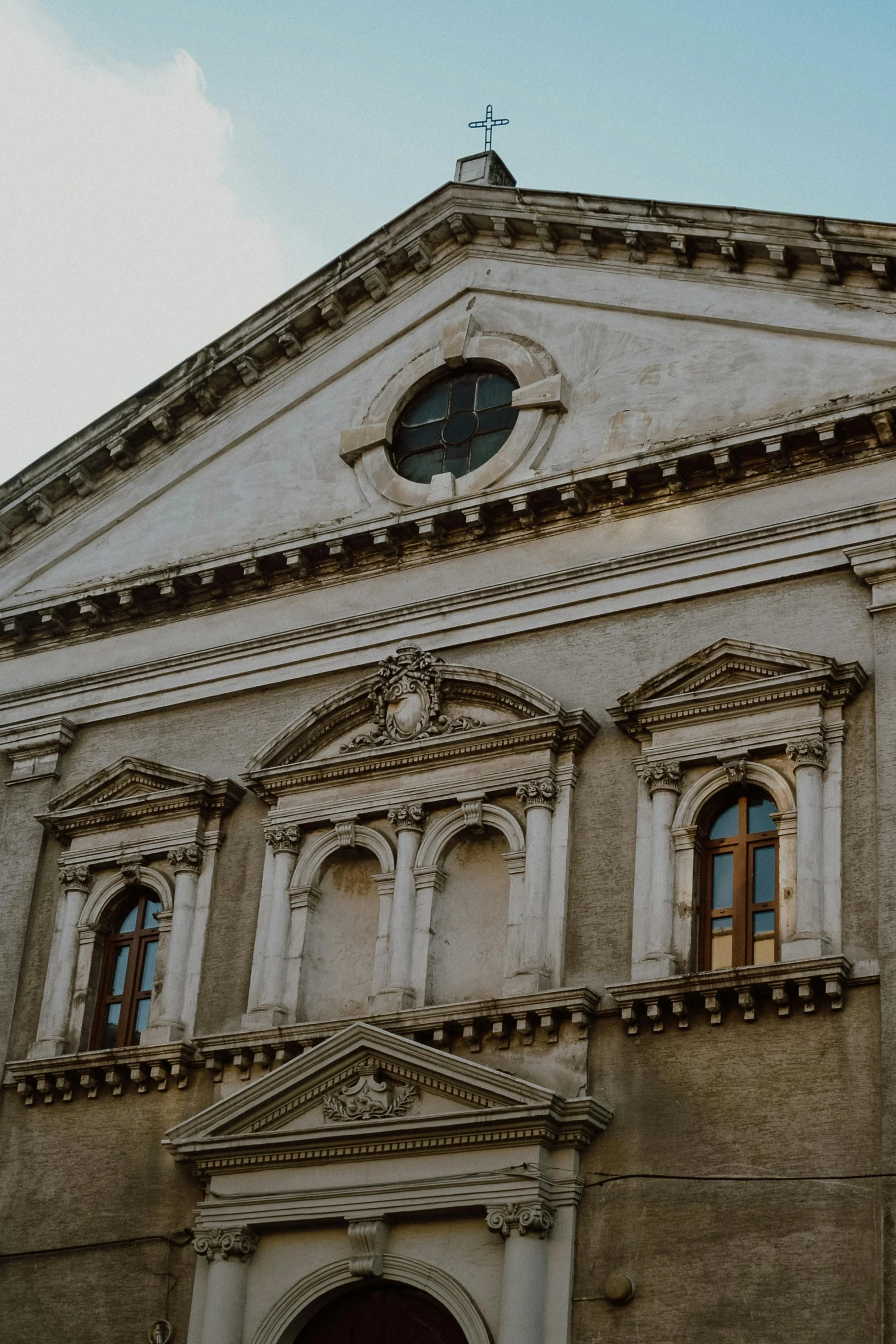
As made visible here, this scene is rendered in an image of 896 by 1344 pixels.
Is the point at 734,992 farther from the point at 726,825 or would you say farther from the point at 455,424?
the point at 455,424

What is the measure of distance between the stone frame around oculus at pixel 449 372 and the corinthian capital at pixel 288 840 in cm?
329

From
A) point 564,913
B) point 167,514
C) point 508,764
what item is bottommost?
point 564,913

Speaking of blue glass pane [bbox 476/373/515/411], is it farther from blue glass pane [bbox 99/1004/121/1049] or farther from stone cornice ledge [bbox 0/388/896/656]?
blue glass pane [bbox 99/1004/121/1049]

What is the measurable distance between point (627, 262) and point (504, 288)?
4.47 ft

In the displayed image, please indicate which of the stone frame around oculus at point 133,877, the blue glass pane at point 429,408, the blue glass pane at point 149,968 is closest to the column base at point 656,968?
the stone frame around oculus at point 133,877

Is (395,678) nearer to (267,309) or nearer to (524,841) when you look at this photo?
(524,841)

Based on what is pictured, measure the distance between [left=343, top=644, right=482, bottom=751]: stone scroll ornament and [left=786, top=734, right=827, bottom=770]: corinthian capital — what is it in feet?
10.3

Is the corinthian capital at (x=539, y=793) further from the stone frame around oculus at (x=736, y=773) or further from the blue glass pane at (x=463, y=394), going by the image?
the blue glass pane at (x=463, y=394)

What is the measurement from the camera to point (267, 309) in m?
20.6

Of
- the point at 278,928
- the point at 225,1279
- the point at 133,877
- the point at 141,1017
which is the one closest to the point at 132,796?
the point at 133,877

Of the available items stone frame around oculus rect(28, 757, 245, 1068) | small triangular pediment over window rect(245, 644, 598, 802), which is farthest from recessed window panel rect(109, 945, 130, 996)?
small triangular pediment over window rect(245, 644, 598, 802)

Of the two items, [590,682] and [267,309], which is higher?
[267,309]

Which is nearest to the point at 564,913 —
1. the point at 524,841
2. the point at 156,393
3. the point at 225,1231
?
the point at 524,841

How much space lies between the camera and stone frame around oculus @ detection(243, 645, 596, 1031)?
16.5m
